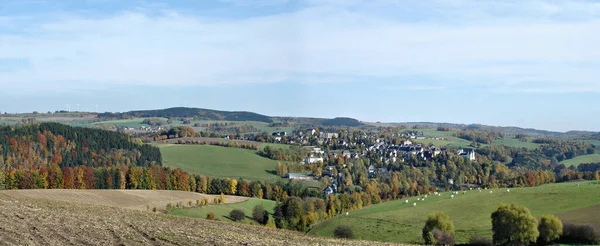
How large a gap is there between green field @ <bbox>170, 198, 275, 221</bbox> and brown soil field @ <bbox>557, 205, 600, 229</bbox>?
136ft

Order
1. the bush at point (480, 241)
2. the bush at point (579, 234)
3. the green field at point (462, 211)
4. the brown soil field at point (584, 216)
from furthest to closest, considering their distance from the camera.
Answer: the green field at point (462, 211) < the brown soil field at point (584, 216) < the bush at point (480, 241) < the bush at point (579, 234)

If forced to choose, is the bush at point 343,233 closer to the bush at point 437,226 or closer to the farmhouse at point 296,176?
the bush at point 437,226

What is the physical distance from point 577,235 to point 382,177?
8804 cm

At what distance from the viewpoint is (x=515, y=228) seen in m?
48.3

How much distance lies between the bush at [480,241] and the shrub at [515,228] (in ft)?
2.31

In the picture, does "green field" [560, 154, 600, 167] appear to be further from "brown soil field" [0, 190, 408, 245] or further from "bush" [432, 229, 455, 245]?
"brown soil field" [0, 190, 408, 245]

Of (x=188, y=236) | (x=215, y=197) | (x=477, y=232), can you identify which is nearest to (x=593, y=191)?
(x=477, y=232)

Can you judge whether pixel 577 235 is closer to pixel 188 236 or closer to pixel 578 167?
pixel 188 236

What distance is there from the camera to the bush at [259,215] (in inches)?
3100

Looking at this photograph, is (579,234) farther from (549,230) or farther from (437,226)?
(437,226)

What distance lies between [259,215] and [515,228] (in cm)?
3982

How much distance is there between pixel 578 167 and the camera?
151 m

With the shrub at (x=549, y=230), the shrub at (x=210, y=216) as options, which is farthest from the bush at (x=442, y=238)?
the shrub at (x=210, y=216)

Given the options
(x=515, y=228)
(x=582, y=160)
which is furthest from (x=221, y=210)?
(x=582, y=160)
